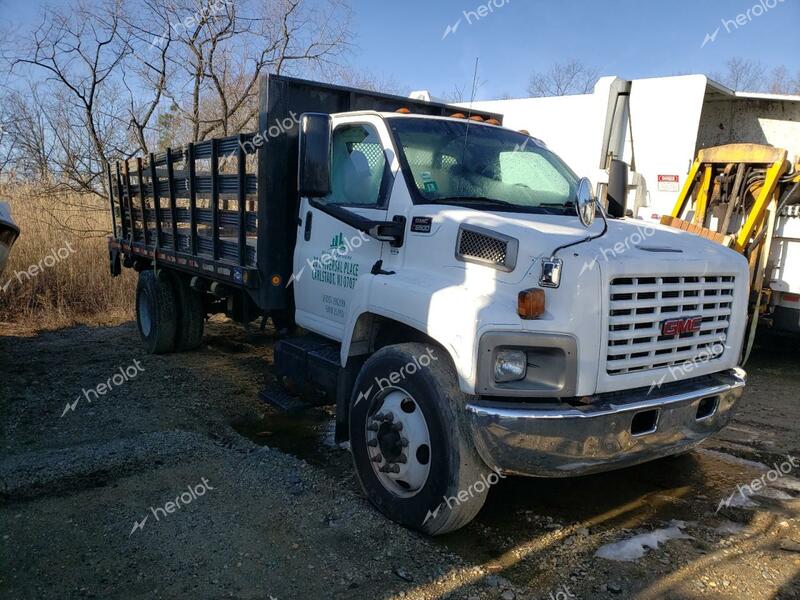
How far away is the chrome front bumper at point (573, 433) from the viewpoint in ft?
9.52

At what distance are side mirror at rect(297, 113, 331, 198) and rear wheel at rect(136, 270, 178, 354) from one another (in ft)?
12.6

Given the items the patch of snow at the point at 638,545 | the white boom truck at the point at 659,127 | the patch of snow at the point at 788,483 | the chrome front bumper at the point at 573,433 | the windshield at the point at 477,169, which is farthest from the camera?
the white boom truck at the point at 659,127

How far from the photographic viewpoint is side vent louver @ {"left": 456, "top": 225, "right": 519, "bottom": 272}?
314 cm

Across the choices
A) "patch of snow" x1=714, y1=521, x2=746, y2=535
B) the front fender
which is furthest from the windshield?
"patch of snow" x1=714, y1=521, x2=746, y2=535

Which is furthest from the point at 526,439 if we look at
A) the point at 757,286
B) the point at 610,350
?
the point at 757,286

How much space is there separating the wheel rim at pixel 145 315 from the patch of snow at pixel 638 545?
5.77 meters

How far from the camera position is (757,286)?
6.81 m

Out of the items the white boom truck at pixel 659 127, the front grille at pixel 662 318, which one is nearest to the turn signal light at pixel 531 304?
the front grille at pixel 662 318

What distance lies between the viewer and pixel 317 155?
3893 millimetres

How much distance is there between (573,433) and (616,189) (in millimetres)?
2653

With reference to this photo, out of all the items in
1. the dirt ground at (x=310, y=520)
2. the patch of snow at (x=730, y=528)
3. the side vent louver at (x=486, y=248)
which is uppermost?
the side vent louver at (x=486, y=248)

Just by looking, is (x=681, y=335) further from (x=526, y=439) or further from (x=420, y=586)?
(x=420, y=586)

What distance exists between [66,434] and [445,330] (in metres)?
3.47

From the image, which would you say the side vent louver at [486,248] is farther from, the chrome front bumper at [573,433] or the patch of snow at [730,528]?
the patch of snow at [730,528]
